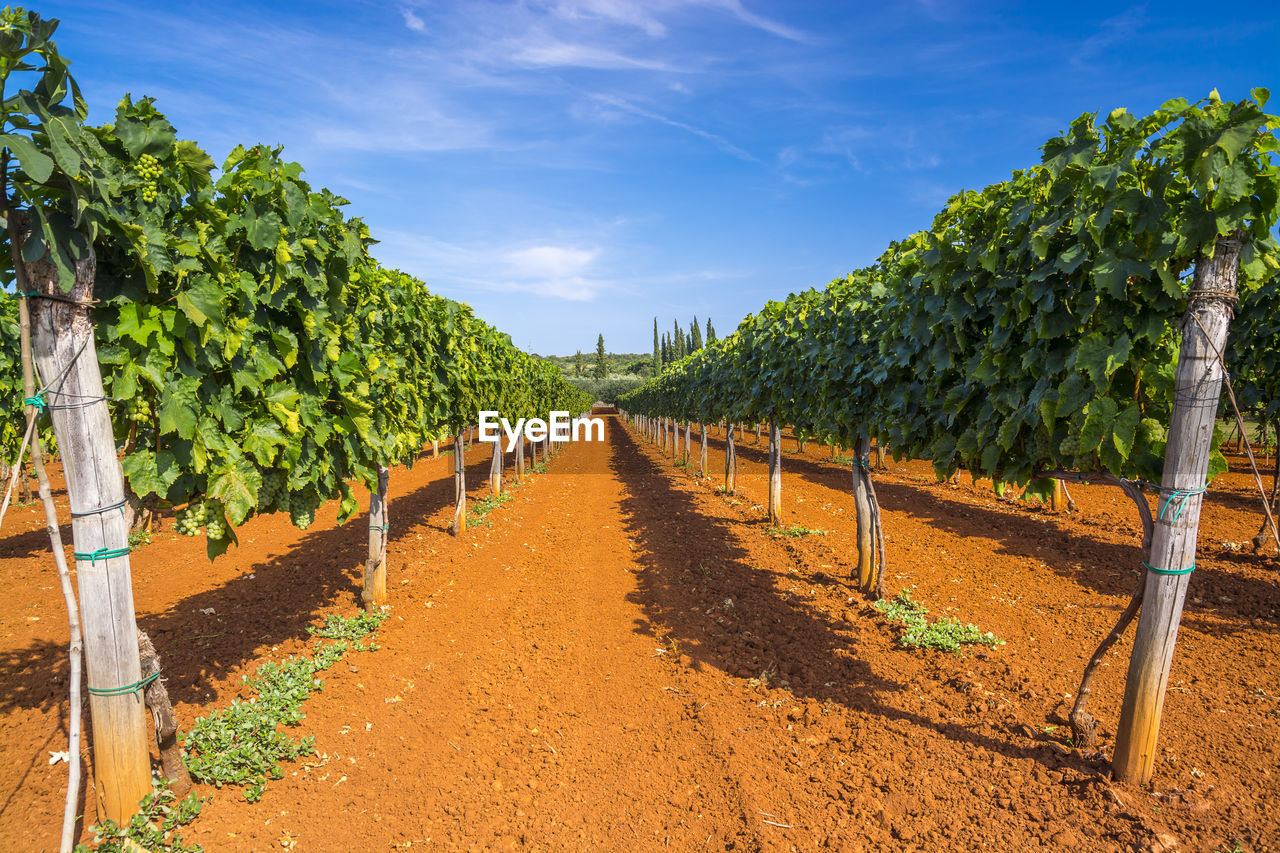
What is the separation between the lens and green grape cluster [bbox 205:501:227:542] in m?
3.70

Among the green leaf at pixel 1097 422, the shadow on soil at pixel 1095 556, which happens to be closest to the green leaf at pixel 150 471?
the green leaf at pixel 1097 422

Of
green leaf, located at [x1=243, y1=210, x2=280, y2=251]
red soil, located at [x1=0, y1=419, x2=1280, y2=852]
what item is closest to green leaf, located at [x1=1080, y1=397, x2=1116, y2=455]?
red soil, located at [x1=0, y1=419, x2=1280, y2=852]

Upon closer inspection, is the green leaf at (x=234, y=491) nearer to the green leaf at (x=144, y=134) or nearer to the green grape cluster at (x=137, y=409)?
the green grape cluster at (x=137, y=409)

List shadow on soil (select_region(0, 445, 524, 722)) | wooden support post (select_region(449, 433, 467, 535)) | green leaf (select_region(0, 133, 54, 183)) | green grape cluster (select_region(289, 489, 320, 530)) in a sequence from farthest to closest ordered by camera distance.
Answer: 1. wooden support post (select_region(449, 433, 467, 535))
2. shadow on soil (select_region(0, 445, 524, 722))
3. green grape cluster (select_region(289, 489, 320, 530))
4. green leaf (select_region(0, 133, 54, 183))

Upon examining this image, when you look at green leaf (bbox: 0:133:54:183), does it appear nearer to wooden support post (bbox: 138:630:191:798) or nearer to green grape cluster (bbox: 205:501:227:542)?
green grape cluster (bbox: 205:501:227:542)

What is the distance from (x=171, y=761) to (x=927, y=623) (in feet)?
22.8

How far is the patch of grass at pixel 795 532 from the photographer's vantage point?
11109 millimetres

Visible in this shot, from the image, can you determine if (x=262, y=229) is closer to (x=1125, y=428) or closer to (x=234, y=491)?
(x=234, y=491)

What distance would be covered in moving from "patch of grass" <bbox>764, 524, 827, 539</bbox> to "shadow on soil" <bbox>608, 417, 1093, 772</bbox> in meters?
0.80

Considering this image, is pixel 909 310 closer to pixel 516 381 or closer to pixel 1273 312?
pixel 1273 312

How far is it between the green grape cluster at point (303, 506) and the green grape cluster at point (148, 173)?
2289 mm

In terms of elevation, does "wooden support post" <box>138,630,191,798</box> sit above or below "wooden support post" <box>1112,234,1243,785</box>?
below

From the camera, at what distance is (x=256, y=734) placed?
14.6 feet

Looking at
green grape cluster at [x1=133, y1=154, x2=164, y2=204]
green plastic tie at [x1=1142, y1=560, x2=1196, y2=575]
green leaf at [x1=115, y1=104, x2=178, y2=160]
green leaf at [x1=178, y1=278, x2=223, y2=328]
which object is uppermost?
green leaf at [x1=115, y1=104, x2=178, y2=160]
